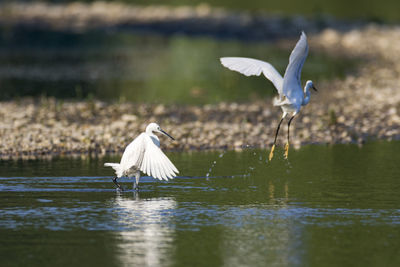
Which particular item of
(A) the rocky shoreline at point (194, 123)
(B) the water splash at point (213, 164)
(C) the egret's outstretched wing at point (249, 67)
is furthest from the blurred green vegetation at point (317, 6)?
(C) the egret's outstretched wing at point (249, 67)

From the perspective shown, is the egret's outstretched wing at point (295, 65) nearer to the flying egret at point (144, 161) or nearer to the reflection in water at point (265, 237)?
the reflection in water at point (265, 237)

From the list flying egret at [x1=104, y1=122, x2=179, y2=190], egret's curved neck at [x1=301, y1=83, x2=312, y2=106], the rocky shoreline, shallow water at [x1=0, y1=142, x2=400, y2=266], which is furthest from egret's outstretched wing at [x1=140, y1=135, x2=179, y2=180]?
the rocky shoreline

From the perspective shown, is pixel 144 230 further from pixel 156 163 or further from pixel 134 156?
pixel 134 156

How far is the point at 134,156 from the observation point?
575 inches

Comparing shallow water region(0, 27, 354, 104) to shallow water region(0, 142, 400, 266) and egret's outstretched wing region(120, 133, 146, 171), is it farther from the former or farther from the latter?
egret's outstretched wing region(120, 133, 146, 171)

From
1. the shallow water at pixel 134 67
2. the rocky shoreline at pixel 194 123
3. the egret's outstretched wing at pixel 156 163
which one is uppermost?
the shallow water at pixel 134 67

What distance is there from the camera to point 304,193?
14375 mm

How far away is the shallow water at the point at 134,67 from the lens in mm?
29938

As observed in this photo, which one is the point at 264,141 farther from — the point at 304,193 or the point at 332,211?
the point at 332,211

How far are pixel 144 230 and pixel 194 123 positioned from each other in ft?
33.7

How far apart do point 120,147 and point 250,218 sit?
733 cm

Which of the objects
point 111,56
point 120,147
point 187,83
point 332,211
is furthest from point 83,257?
point 111,56

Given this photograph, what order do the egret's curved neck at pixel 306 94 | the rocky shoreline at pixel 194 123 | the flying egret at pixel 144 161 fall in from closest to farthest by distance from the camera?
1. the flying egret at pixel 144 161
2. the egret's curved neck at pixel 306 94
3. the rocky shoreline at pixel 194 123

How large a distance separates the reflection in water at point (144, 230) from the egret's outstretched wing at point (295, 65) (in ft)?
10.5
